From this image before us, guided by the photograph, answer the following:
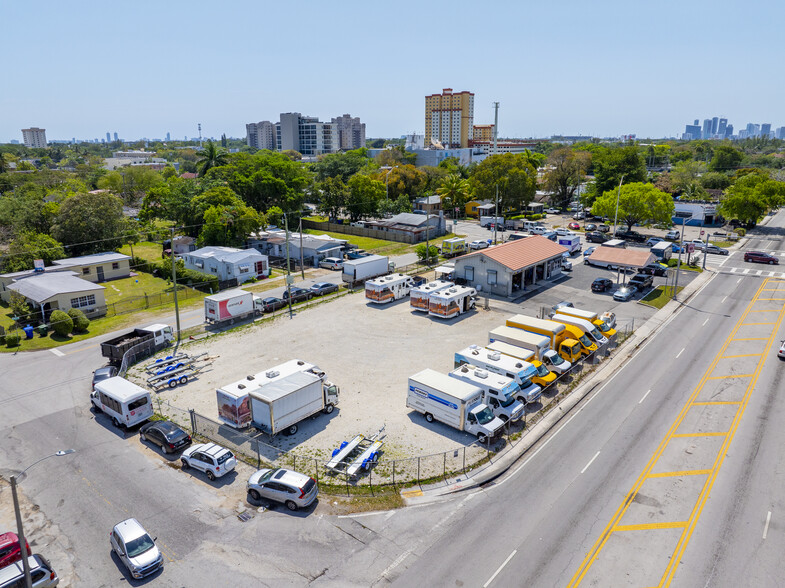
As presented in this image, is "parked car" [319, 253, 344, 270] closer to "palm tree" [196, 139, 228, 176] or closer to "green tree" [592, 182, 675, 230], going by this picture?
"palm tree" [196, 139, 228, 176]

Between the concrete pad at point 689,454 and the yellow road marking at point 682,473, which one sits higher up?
the concrete pad at point 689,454

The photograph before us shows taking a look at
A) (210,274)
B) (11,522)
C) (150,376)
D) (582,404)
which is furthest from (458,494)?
(210,274)

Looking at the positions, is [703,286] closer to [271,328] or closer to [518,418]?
[518,418]

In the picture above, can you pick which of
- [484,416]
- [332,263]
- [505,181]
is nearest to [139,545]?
[484,416]

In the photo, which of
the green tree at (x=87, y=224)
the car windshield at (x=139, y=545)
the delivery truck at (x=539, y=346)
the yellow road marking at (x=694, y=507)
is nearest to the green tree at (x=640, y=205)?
the yellow road marking at (x=694, y=507)

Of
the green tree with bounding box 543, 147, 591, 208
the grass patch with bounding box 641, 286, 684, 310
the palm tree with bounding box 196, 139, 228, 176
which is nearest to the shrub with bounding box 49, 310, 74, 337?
the grass patch with bounding box 641, 286, 684, 310

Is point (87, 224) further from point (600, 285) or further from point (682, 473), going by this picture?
point (682, 473)

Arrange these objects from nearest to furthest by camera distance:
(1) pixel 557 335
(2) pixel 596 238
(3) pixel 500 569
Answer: (3) pixel 500 569 → (1) pixel 557 335 → (2) pixel 596 238

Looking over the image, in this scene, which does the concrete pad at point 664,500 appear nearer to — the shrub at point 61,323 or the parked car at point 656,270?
the parked car at point 656,270
